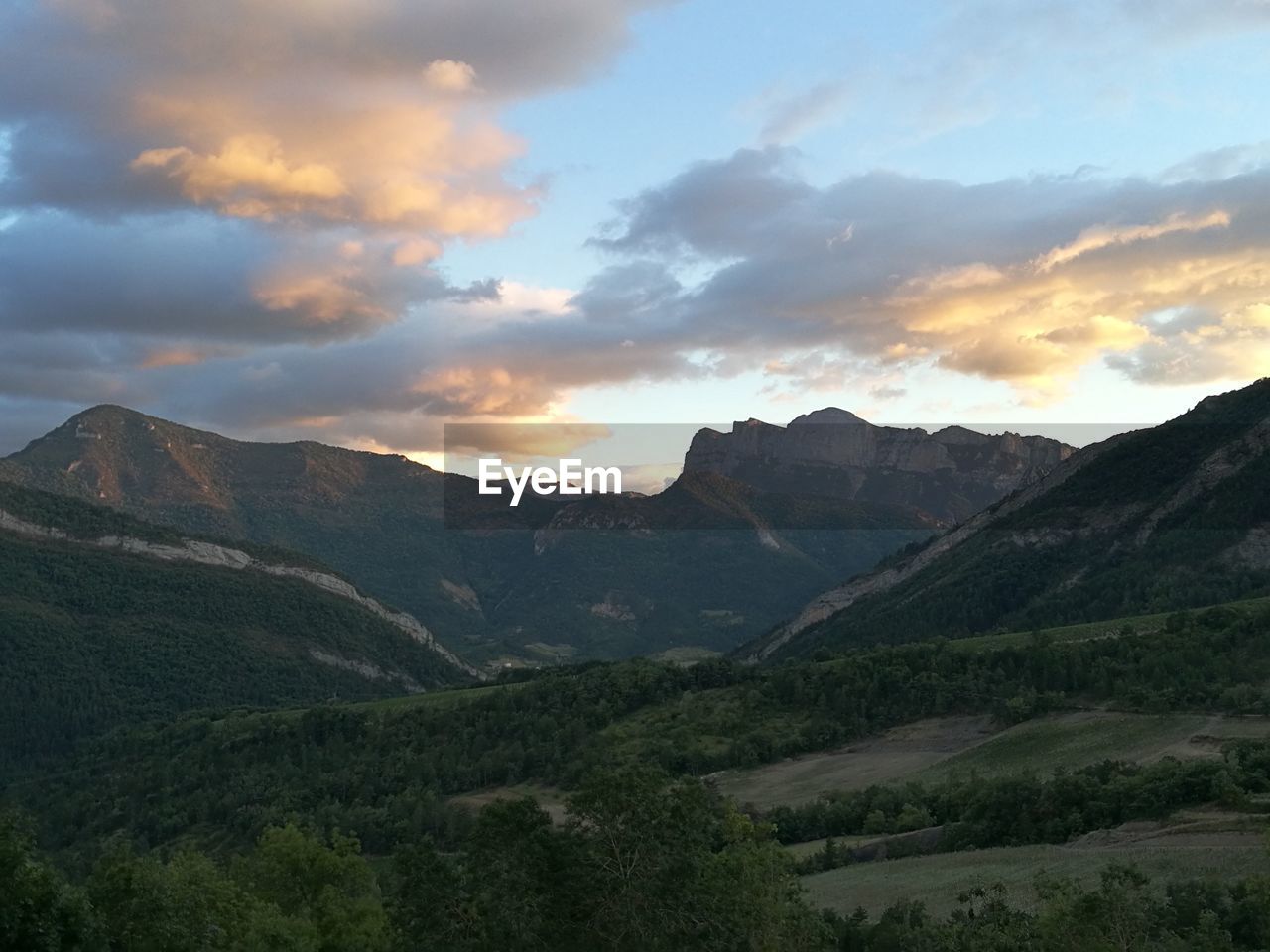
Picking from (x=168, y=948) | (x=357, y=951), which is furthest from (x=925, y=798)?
(x=168, y=948)

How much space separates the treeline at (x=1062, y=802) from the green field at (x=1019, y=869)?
313 cm

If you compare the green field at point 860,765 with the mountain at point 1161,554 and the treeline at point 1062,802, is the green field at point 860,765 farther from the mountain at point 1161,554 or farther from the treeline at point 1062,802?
the mountain at point 1161,554

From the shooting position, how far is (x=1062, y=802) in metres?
78.5

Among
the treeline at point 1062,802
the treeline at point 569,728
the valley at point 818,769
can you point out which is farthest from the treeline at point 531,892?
the treeline at point 569,728

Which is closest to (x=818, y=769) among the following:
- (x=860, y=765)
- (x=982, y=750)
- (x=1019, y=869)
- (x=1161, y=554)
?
(x=860, y=765)

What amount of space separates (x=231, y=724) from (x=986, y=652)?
332 feet

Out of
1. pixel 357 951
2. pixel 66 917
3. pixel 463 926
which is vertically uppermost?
pixel 66 917

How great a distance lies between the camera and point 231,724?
16288 cm

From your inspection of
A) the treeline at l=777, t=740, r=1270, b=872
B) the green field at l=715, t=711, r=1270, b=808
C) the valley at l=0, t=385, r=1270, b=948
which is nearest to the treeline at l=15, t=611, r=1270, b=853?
the valley at l=0, t=385, r=1270, b=948

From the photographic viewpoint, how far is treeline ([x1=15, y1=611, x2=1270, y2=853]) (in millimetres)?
116250

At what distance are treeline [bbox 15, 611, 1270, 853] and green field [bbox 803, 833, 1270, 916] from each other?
1498 inches

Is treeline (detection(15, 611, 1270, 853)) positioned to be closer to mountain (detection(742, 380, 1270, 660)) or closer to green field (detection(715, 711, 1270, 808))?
green field (detection(715, 711, 1270, 808))

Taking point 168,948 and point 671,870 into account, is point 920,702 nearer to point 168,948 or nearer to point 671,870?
point 671,870

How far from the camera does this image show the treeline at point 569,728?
4577 inches
